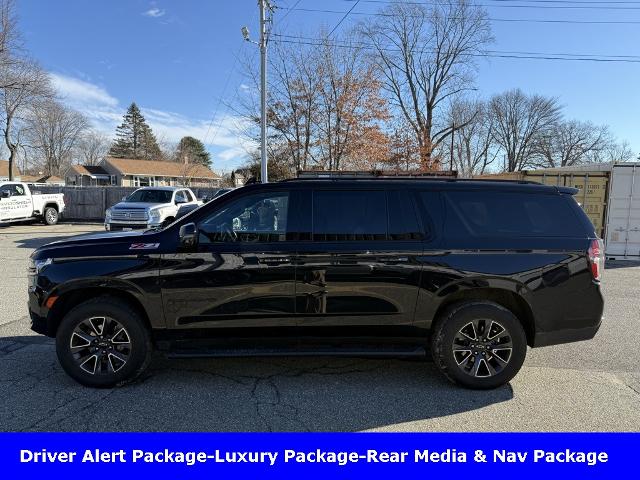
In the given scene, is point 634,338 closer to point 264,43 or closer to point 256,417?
point 256,417

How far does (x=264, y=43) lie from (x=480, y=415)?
14.5 meters

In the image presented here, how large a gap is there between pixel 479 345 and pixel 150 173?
60.8 meters

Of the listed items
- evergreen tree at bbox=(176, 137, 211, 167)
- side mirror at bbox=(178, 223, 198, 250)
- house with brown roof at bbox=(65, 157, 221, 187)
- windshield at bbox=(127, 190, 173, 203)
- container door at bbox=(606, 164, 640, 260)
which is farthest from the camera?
evergreen tree at bbox=(176, 137, 211, 167)

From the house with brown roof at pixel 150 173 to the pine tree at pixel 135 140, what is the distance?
17980 millimetres

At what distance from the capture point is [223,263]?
347 centimetres

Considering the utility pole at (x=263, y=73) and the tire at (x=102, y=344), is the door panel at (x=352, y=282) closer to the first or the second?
the tire at (x=102, y=344)

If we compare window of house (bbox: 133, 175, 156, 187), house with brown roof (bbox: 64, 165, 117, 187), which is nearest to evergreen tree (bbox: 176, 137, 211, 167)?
window of house (bbox: 133, 175, 156, 187)

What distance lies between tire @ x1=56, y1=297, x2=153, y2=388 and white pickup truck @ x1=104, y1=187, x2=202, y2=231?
8885mm

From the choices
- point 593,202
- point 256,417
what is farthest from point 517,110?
point 256,417

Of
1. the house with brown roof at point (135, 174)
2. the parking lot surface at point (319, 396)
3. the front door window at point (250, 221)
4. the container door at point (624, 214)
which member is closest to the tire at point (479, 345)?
the parking lot surface at point (319, 396)

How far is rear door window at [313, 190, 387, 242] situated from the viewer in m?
3.55

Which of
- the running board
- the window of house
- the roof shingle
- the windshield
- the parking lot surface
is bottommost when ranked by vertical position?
the parking lot surface

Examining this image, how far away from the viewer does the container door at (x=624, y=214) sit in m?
10.8

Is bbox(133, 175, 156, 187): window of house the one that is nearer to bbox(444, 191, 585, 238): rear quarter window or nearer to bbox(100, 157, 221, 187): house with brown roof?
bbox(100, 157, 221, 187): house with brown roof
